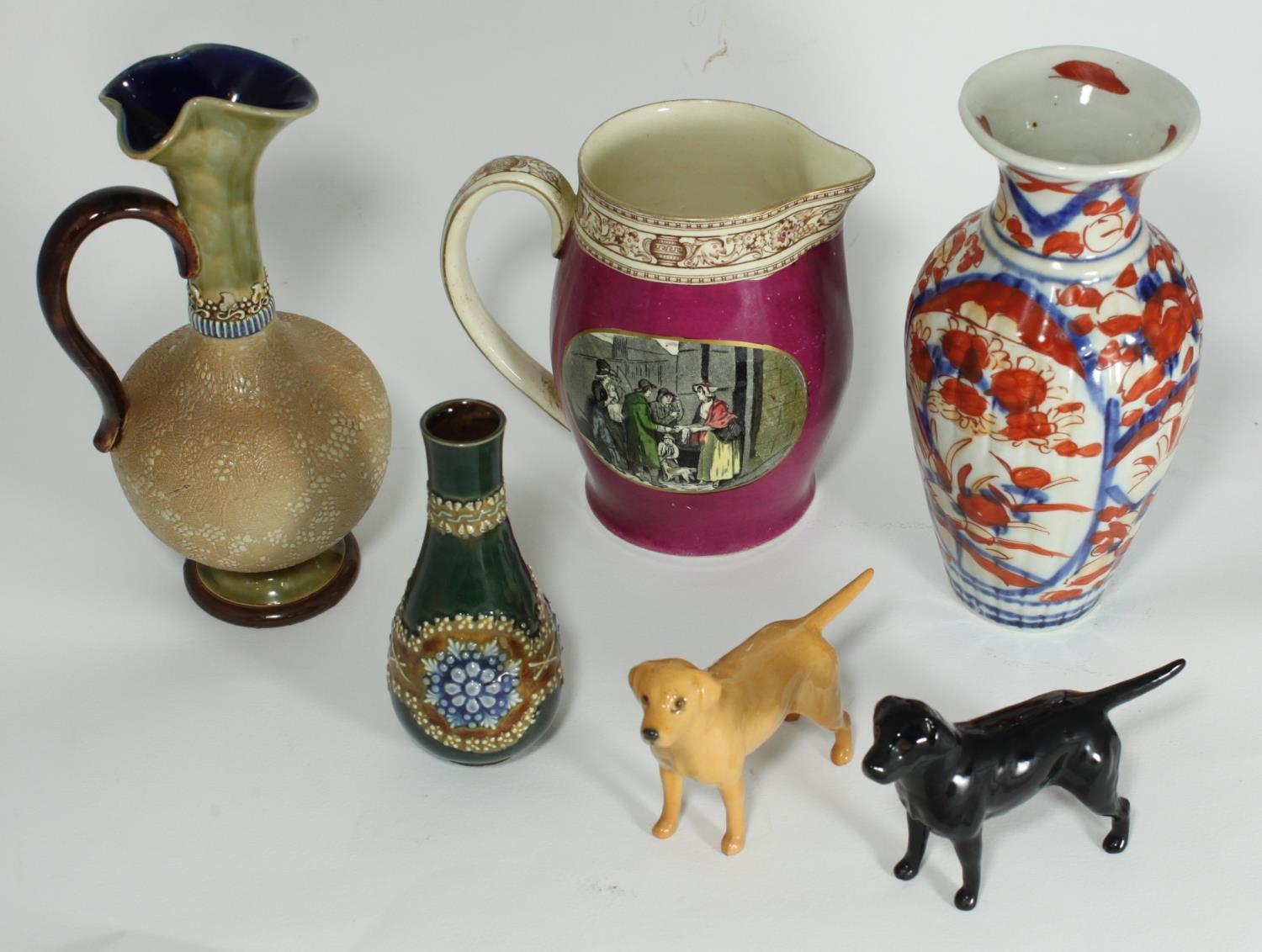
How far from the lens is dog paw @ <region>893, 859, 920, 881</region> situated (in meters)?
1.35

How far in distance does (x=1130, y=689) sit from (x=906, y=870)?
246 millimetres

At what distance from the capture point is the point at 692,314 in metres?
1.54

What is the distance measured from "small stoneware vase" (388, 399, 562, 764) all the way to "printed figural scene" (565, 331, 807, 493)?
27 cm

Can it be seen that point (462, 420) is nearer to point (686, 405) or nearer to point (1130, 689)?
point (686, 405)

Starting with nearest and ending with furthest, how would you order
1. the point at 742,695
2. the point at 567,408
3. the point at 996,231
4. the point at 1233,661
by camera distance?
the point at 742,695
the point at 996,231
the point at 1233,661
the point at 567,408

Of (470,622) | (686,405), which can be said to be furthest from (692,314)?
(470,622)

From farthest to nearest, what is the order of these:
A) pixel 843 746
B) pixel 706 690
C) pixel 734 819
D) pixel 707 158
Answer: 1. pixel 707 158
2. pixel 843 746
3. pixel 734 819
4. pixel 706 690

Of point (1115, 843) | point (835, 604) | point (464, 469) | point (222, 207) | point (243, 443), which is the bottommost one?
point (1115, 843)

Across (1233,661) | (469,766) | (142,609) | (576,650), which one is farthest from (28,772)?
(1233,661)

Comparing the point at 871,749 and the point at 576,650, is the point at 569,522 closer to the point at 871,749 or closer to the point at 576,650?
the point at 576,650

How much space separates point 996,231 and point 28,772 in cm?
104

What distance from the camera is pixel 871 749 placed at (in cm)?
123

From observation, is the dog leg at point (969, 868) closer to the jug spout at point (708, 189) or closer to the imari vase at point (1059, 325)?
the imari vase at point (1059, 325)

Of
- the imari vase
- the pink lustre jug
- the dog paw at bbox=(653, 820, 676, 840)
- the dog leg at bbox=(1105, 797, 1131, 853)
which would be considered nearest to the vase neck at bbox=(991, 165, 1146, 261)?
the imari vase
